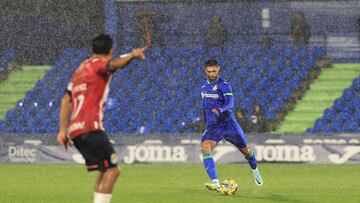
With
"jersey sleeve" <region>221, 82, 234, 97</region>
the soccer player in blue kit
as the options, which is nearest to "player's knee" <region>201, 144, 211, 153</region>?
the soccer player in blue kit

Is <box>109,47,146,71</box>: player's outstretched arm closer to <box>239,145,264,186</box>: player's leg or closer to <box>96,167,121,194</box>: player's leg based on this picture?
<box>96,167,121,194</box>: player's leg

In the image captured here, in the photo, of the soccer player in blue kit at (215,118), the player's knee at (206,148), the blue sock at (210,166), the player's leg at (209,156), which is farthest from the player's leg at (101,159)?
the player's knee at (206,148)

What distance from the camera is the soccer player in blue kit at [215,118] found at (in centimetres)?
1681

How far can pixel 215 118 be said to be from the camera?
17.3 meters

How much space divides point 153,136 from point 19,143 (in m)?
3.94

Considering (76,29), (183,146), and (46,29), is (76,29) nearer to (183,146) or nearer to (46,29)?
(46,29)

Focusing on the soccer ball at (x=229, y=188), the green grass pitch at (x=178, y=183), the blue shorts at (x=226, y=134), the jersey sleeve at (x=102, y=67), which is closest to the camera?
the jersey sleeve at (x=102, y=67)

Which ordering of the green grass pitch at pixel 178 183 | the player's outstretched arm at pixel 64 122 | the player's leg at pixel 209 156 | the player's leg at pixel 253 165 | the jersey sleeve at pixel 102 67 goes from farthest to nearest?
the player's leg at pixel 253 165, the player's leg at pixel 209 156, the green grass pitch at pixel 178 183, the player's outstretched arm at pixel 64 122, the jersey sleeve at pixel 102 67

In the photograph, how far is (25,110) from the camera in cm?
3394

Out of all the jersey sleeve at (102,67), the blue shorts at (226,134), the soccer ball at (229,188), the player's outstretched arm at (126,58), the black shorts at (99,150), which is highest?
the player's outstretched arm at (126,58)

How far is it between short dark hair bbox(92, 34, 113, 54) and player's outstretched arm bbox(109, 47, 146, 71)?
0.90 ft

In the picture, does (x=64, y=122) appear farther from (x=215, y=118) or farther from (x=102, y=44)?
(x=215, y=118)

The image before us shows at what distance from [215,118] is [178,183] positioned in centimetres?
250

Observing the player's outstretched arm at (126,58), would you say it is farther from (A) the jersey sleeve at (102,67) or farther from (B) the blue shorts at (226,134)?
(B) the blue shorts at (226,134)
